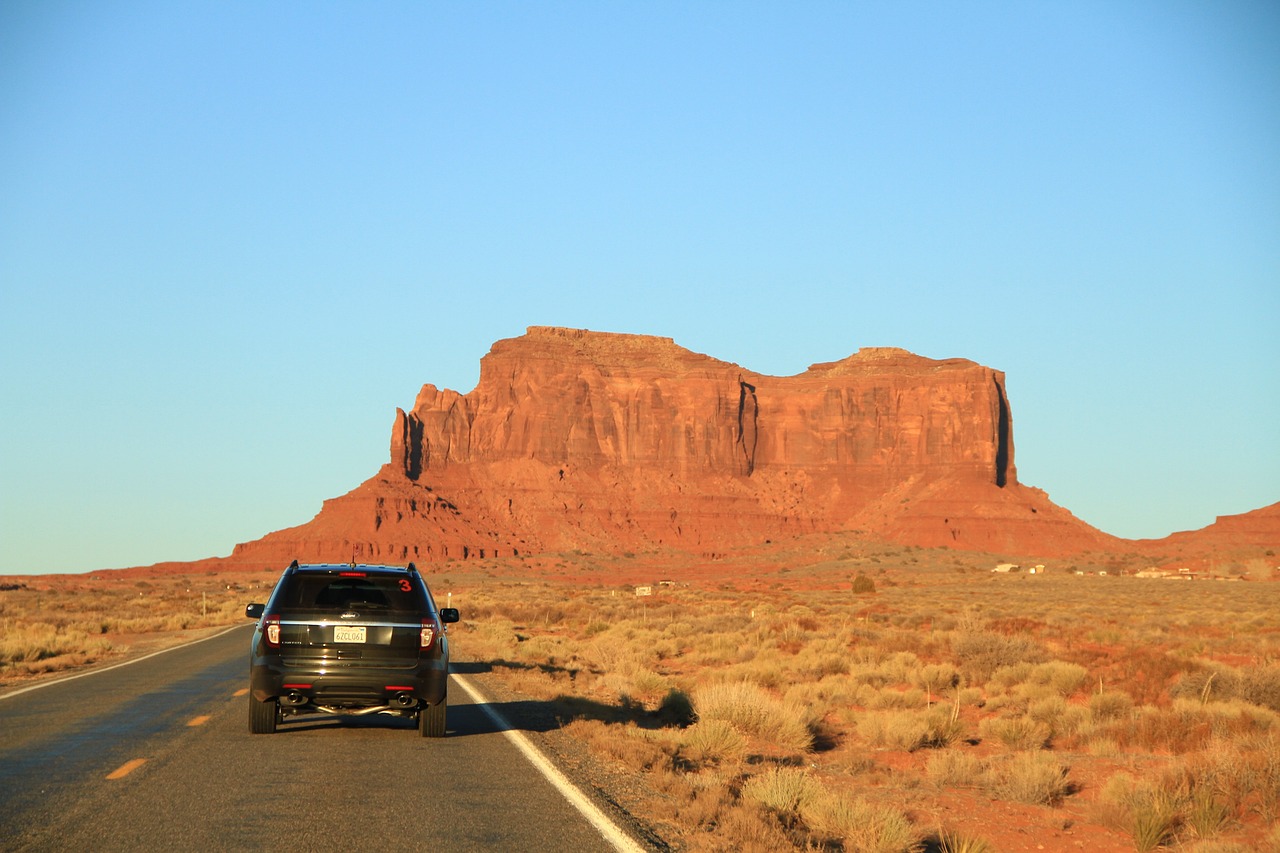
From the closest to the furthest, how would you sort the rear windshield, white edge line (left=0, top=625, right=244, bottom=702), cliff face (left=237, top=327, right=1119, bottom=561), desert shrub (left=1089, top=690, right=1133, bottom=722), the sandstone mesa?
the rear windshield
desert shrub (left=1089, top=690, right=1133, bottom=722)
white edge line (left=0, top=625, right=244, bottom=702)
the sandstone mesa
cliff face (left=237, top=327, right=1119, bottom=561)

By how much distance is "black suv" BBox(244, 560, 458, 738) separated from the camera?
11547mm

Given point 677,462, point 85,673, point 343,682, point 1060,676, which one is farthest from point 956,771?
point 677,462

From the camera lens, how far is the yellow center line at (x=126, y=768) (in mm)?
9898

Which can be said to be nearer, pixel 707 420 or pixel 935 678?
pixel 935 678

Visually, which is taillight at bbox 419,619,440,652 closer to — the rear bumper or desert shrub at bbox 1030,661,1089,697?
the rear bumper

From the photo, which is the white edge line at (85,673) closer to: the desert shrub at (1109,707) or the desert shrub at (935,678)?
the desert shrub at (935,678)

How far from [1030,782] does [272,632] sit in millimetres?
7348

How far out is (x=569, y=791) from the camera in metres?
9.69

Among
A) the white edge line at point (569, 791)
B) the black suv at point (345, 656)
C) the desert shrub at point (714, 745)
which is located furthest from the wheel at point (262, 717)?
the desert shrub at point (714, 745)

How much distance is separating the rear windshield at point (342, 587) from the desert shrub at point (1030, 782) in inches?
234

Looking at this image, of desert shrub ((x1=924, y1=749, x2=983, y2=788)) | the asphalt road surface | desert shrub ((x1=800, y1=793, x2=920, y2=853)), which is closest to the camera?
the asphalt road surface

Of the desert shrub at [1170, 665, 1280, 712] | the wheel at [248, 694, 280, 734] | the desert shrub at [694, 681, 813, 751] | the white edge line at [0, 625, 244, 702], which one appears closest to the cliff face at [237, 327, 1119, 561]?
the white edge line at [0, 625, 244, 702]

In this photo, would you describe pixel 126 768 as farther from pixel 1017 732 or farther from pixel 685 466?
pixel 685 466

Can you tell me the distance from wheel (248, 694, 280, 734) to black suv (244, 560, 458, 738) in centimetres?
38
